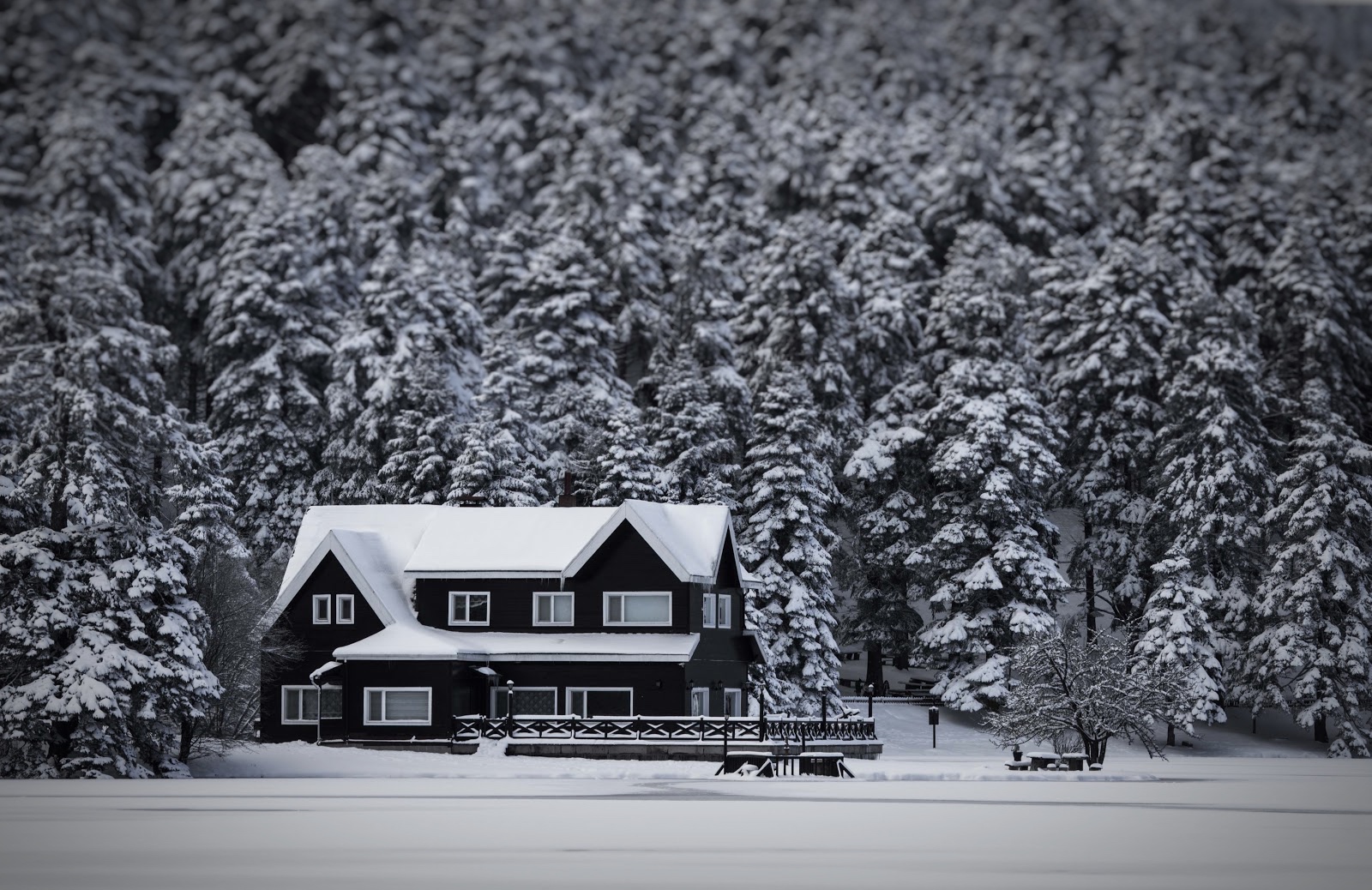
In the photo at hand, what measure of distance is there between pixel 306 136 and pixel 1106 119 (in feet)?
179

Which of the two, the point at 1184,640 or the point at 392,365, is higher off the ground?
the point at 392,365

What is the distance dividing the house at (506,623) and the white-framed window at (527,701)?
0.05 metres

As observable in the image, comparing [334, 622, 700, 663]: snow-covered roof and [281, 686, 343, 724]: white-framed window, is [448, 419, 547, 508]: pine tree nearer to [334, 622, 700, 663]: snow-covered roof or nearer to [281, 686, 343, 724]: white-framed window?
[334, 622, 700, 663]: snow-covered roof

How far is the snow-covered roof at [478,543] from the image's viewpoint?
211 ft

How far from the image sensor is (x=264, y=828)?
34.1 metres

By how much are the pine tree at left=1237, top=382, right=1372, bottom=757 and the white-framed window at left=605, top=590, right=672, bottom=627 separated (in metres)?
24.2

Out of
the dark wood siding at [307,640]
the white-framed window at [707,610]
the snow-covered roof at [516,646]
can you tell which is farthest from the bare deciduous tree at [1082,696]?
the dark wood siding at [307,640]

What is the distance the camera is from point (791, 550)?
2901 inches

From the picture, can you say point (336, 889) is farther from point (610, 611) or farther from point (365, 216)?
point (365, 216)

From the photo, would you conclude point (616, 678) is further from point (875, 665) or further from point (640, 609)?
point (875, 665)

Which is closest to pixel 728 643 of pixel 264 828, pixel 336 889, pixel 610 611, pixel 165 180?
pixel 610 611

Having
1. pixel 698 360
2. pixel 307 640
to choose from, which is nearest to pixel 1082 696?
pixel 307 640

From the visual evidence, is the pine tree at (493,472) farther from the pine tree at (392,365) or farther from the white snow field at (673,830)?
the white snow field at (673,830)

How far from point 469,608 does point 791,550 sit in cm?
1383
